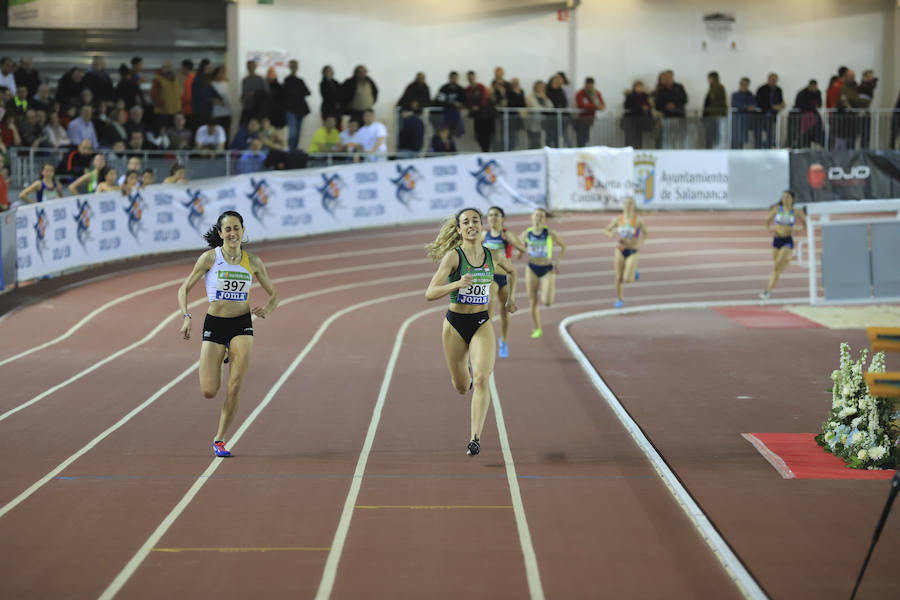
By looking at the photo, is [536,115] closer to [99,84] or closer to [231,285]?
[99,84]

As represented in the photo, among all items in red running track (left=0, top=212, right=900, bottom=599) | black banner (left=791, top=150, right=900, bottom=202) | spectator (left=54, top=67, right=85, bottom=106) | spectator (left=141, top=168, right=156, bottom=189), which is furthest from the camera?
black banner (left=791, top=150, right=900, bottom=202)

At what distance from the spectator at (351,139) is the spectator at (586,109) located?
226 inches

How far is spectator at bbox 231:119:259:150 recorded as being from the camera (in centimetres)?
2586

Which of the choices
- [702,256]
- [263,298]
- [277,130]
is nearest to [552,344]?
[263,298]

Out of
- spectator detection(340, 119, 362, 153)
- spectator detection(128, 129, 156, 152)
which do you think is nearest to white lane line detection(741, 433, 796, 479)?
spectator detection(128, 129, 156, 152)

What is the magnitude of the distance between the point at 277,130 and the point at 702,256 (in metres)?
10.3

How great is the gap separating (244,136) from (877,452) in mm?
19435

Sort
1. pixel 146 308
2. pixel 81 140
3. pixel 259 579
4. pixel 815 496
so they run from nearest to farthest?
pixel 259 579
pixel 815 496
pixel 146 308
pixel 81 140

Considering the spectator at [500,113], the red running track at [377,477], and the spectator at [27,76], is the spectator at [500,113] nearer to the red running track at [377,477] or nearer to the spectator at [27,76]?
the spectator at [27,76]

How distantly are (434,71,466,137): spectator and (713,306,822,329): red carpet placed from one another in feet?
31.1

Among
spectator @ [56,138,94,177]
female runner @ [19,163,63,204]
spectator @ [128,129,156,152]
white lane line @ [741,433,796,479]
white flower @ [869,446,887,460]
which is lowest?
white lane line @ [741,433,796,479]

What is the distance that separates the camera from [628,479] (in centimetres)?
917

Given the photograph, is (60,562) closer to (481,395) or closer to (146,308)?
(481,395)

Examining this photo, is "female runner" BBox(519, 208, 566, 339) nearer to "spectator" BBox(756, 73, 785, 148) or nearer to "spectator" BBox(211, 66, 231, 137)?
"spectator" BBox(211, 66, 231, 137)
